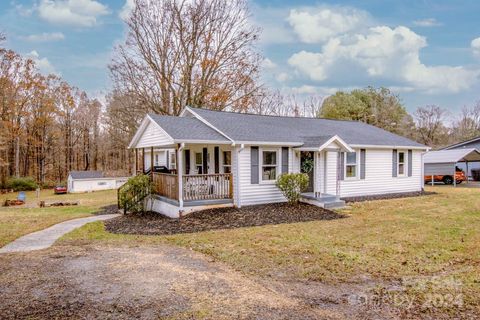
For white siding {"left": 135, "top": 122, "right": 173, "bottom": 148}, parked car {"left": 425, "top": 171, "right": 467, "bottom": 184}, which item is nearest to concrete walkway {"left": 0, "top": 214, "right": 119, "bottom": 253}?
white siding {"left": 135, "top": 122, "right": 173, "bottom": 148}

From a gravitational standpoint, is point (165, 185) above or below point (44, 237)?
above

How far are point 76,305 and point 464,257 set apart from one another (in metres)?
7.07

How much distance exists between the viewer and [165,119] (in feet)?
43.6

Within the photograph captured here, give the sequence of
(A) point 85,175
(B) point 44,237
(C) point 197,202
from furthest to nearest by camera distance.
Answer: (A) point 85,175, (C) point 197,202, (B) point 44,237

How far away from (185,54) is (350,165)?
595 inches

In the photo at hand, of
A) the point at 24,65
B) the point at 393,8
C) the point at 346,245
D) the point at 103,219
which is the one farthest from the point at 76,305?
the point at 24,65

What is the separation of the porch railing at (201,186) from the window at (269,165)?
1506 mm

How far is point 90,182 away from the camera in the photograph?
30.0 meters

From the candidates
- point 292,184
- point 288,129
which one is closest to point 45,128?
point 288,129

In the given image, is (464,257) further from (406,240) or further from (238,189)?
(238,189)

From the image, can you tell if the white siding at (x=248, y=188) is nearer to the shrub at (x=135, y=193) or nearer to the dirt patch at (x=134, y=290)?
the shrub at (x=135, y=193)

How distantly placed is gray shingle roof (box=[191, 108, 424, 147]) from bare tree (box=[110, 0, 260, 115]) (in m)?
8.95

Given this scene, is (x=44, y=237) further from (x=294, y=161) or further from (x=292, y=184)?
(x=294, y=161)

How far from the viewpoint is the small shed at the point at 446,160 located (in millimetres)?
23688
